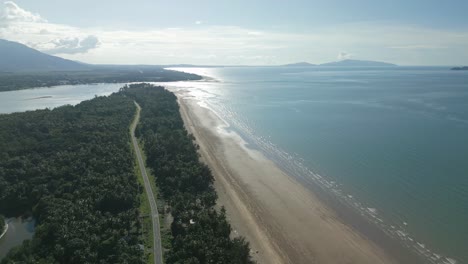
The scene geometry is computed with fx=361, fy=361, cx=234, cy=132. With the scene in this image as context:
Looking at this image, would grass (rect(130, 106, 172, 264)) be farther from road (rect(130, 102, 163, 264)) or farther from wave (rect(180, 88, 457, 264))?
wave (rect(180, 88, 457, 264))

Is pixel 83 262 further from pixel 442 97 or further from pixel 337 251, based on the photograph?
pixel 442 97

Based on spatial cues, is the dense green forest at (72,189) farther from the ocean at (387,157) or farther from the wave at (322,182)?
the ocean at (387,157)

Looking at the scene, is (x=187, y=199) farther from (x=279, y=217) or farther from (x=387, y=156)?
(x=387, y=156)

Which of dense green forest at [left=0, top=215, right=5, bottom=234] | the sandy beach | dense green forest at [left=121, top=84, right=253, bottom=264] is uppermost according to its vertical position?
dense green forest at [left=121, top=84, right=253, bottom=264]

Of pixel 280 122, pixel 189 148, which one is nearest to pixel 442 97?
pixel 280 122

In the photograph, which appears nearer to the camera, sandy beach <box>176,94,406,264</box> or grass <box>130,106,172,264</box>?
grass <box>130,106,172,264</box>

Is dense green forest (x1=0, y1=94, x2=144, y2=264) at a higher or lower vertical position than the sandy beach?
higher

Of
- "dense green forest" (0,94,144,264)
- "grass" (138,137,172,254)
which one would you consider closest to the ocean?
"grass" (138,137,172,254)
